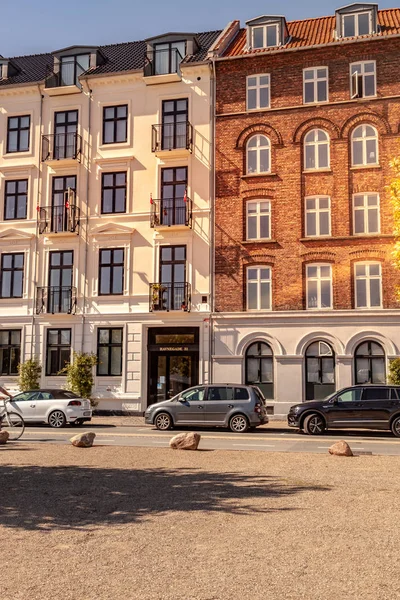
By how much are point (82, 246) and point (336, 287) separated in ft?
39.2

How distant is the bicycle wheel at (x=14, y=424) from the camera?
58.3 feet

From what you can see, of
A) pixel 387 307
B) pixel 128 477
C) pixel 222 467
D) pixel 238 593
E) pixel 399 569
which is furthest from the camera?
pixel 387 307

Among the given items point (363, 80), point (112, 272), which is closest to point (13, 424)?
point (112, 272)

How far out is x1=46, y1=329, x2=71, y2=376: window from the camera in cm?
2947

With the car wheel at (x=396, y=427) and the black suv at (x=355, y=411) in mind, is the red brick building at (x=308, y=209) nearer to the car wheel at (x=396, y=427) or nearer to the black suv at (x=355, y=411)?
the black suv at (x=355, y=411)

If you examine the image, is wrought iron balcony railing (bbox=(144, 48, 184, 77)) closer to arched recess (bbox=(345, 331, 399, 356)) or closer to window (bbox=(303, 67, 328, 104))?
window (bbox=(303, 67, 328, 104))

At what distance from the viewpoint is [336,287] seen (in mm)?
26672

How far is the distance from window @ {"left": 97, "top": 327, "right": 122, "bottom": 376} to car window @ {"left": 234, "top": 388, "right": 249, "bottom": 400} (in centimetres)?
895

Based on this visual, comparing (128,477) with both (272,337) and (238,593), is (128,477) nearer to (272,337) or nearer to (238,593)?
(238,593)

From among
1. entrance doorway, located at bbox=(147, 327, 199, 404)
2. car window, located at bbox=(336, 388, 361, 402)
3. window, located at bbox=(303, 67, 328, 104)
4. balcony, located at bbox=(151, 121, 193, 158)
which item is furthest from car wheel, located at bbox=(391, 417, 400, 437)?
balcony, located at bbox=(151, 121, 193, 158)

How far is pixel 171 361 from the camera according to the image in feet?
93.8

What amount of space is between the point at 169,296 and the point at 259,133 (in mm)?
8441

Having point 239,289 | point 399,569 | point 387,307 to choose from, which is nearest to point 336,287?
point 387,307

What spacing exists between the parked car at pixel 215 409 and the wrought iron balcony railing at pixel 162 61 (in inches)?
646
